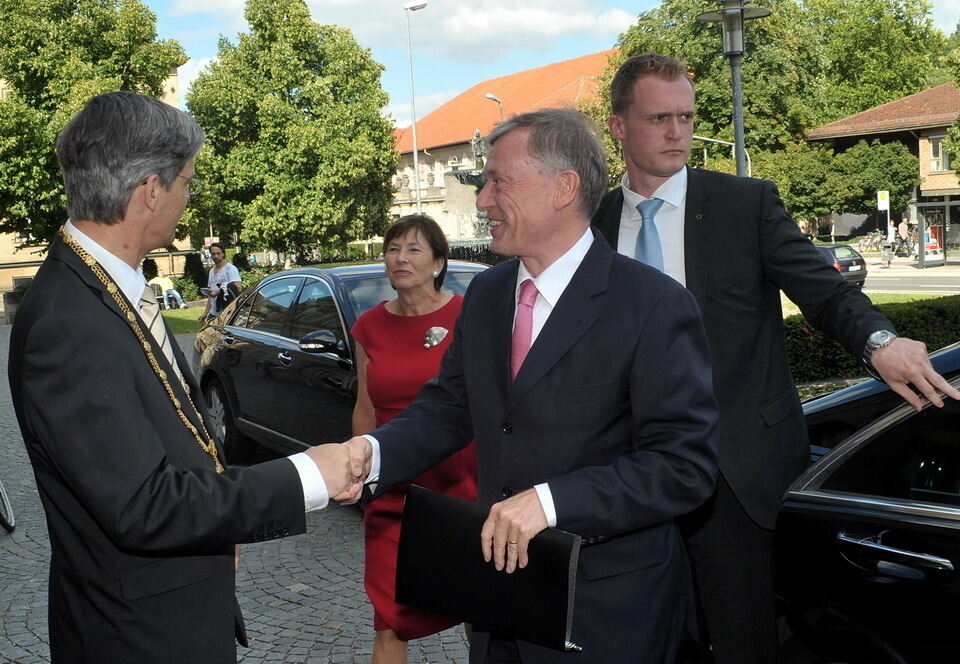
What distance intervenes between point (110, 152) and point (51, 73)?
37145 mm

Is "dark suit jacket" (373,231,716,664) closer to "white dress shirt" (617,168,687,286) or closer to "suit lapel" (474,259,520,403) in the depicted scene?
"suit lapel" (474,259,520,403)

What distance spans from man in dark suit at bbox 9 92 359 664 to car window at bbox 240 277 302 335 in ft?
17.9

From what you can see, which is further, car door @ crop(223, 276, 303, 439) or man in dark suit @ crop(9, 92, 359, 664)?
car door @ crop(223, 276, 303, 439)

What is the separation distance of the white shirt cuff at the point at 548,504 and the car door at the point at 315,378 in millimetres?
4423

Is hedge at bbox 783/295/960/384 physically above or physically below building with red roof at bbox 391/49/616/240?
below

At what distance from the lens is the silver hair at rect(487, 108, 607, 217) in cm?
250

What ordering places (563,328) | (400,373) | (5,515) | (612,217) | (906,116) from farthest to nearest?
(906,116)
(5,515)
(400,373)
(612,217)
(563,328)

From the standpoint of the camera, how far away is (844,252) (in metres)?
30.7

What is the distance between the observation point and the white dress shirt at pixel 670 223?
10.6ft

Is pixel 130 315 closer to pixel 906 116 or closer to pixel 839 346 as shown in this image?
pixel 839 346

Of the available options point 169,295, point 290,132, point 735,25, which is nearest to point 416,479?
point 735,25

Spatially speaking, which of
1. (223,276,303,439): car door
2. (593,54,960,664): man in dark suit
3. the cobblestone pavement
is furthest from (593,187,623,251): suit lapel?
(223,276,303,439): car door

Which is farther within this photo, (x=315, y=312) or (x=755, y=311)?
(x=315, y=312)

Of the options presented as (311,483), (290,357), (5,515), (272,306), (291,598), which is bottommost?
(291,598)
